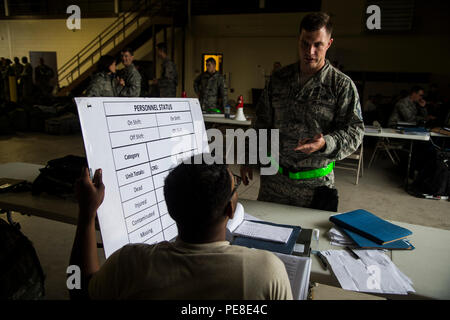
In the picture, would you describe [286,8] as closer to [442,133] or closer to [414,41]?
[414,41]

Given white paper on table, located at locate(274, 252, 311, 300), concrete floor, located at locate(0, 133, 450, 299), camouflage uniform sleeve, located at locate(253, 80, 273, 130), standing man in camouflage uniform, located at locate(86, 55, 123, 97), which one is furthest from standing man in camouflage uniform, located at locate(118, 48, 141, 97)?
white paper on table, located at locate(274, 252, 311, 300)

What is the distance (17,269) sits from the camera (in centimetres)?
79

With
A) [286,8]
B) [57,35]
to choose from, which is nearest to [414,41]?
[286,8]

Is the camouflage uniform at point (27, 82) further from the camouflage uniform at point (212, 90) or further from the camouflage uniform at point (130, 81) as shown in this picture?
the camouflage uniform at point (212, 90)

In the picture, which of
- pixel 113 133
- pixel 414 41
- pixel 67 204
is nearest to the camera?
pixel 113 133

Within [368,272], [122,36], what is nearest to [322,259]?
[368,272]

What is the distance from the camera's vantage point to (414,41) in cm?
952

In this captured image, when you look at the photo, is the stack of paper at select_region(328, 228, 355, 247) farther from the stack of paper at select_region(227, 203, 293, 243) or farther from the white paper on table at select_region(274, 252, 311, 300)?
the white paper on table at select_region(274, 252, 311, 300)

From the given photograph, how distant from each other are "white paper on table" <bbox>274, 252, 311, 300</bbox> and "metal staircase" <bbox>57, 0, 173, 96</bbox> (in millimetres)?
10584

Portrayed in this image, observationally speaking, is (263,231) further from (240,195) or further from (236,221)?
(240,195)

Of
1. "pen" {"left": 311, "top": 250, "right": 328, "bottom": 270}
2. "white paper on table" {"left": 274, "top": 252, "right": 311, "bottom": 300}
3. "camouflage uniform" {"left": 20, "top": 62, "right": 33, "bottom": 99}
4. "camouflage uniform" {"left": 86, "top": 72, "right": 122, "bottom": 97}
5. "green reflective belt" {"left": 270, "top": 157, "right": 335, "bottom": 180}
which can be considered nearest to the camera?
"white paper on table" {"left": 274, "top": 252, "right": 311, "bottom": 300}

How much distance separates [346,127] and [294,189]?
0.44 meters

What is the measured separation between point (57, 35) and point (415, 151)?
1396 cm

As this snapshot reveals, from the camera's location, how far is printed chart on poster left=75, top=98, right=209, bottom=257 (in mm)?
1065
